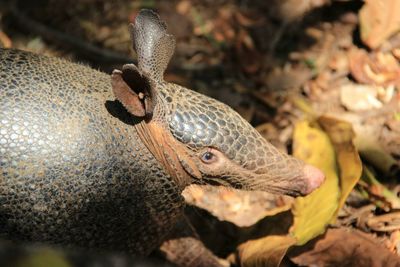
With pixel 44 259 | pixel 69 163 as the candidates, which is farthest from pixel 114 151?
pixel 44 259

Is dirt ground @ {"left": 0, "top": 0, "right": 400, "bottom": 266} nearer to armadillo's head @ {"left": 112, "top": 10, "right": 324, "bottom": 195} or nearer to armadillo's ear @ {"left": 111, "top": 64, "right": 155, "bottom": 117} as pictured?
armadillo's head @ {"left": 112, "top": 10, "right": 324, "bottom": 195}

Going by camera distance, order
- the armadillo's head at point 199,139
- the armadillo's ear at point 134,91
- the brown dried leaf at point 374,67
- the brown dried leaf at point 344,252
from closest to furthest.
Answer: the armadillo's ear at point 134,91 → the armadillo's head at point 199,139 → the brown dried leaf at point 344,252 → the brown dried leaf at point 374,67

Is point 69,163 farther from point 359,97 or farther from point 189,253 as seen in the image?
→ point 359,97

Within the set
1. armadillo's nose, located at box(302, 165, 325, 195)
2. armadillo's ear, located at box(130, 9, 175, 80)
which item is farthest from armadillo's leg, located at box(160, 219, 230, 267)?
armadillo's ear, located at box(130, 9, 175, 80)

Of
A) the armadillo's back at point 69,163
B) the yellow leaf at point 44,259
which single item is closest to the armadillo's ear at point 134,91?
the armadillo's back at point 69,163

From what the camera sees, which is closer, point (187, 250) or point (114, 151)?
point (114, 151)

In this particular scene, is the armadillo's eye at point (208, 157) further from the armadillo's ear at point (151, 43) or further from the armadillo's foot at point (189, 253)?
the armadillo's foot at point (189, 253)

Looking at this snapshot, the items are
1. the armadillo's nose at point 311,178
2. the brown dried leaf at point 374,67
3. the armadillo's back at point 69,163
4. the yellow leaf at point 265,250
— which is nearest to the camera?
the armadillo's back at point 69,163
